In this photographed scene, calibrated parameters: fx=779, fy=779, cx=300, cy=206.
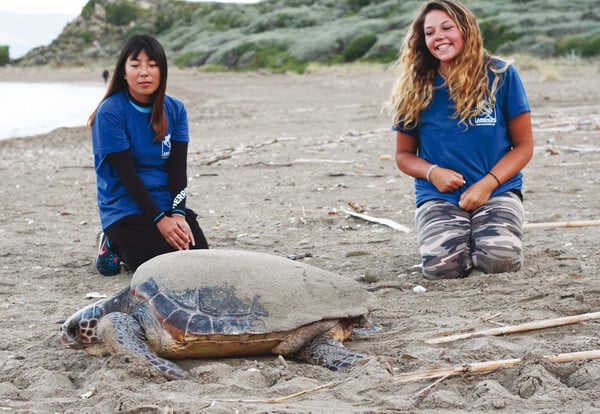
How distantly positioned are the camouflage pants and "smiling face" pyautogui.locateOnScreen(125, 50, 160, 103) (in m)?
1.87

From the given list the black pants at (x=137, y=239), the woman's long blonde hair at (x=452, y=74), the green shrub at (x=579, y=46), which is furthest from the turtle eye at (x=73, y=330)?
the green shrub at (x=579, y=46)

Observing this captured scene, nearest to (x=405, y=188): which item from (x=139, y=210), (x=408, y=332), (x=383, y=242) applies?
(x=383, y=242)

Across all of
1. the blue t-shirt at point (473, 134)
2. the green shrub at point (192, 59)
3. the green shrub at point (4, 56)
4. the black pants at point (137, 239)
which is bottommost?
the black pants at point (137, 239)

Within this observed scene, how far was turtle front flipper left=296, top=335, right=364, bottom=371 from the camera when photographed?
3314mm

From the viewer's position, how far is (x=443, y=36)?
473 centimetres

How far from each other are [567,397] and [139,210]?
9.92ft

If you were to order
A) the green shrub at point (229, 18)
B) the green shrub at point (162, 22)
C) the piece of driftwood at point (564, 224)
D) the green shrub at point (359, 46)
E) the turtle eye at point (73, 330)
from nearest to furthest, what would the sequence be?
1. the turtle eye at point (73, 330)
2. the piece of driftwood at point (564, 224)
3. the green shrub at point (359, 46)
4. the green shrub at point (229, 18)
5. the green shrub at point (162, 22)

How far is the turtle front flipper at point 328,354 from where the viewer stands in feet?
10.9

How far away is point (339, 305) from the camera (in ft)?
12.0

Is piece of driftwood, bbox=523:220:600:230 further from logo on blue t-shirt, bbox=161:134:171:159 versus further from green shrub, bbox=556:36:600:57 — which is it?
green shrub, bbox=556:36:600:57

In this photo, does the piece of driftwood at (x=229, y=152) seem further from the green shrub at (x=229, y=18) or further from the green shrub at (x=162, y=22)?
the green shrub at (x=162, y=22)

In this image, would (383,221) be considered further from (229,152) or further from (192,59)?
(192,59)

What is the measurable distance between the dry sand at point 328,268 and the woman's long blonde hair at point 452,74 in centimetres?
100

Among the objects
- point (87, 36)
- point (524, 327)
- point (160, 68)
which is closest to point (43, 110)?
point (160, 68)
